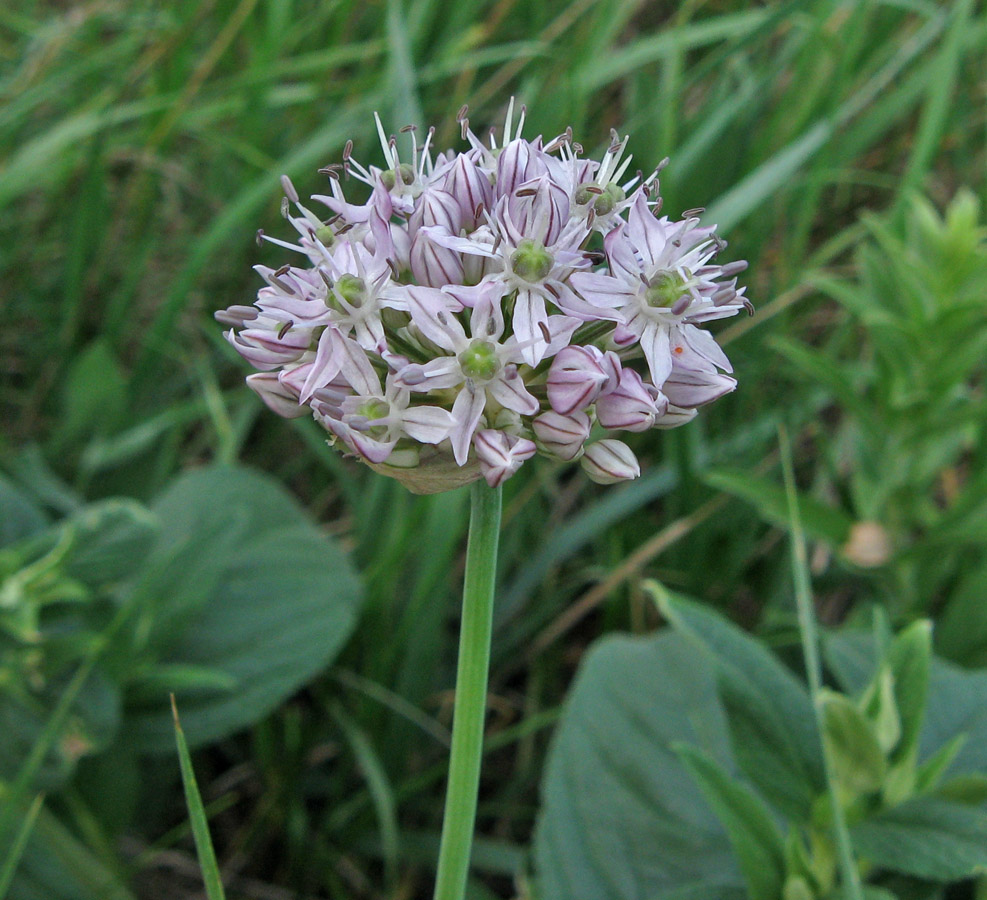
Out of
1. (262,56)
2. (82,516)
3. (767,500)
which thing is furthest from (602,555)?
(262,56)

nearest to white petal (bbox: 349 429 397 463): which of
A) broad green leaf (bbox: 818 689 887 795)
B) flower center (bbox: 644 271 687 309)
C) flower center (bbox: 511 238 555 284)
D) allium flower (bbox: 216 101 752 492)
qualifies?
allium flower (bbox: 216 101 752 492)

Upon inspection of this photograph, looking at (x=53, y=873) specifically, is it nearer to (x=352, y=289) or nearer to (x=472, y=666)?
(x=472, y=666)

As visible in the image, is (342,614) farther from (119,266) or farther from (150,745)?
(119,266)

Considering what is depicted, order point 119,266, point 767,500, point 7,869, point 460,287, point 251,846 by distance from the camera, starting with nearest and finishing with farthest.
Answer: point 460,287, point 7,869, point 767,500, point 251,846, point 119,266

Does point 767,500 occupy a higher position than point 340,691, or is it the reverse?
point 767,500

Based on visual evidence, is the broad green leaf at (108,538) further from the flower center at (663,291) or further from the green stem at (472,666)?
the flower center at (663,291)
